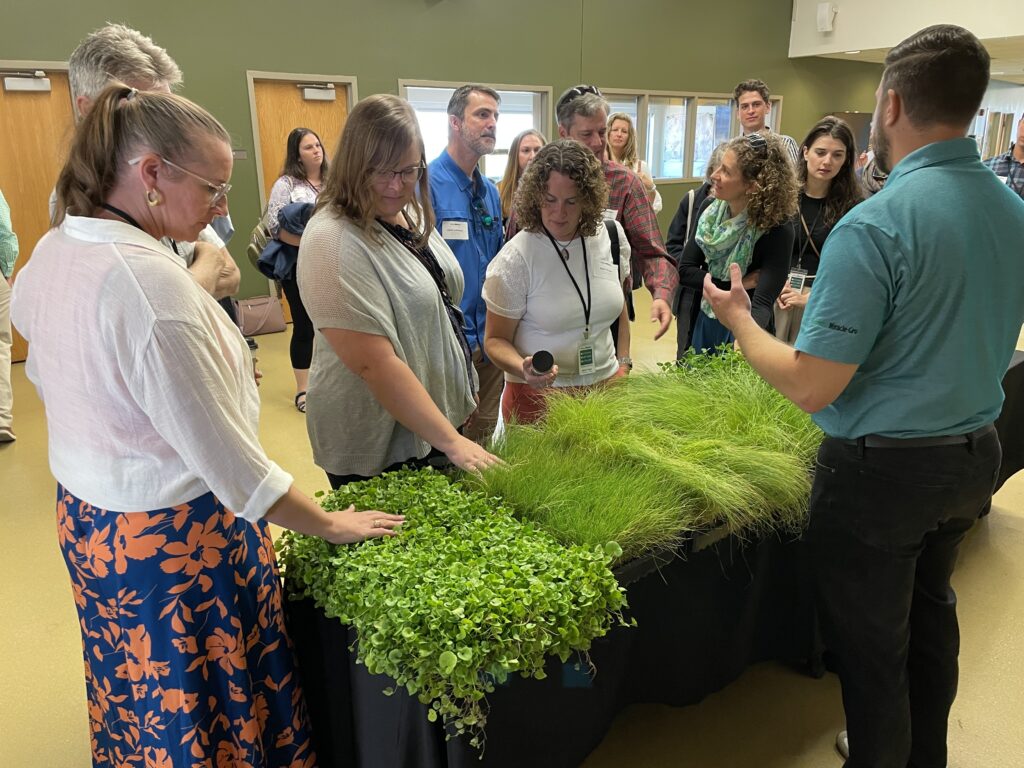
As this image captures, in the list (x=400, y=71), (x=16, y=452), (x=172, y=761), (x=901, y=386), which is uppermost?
(x=400, y=71)

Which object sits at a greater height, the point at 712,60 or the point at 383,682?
the point at 712,60

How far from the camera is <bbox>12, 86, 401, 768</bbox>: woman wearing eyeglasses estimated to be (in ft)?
3.55

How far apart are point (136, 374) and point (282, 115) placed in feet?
20.3

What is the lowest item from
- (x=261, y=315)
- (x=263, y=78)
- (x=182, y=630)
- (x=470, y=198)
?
(x=261, y=315)

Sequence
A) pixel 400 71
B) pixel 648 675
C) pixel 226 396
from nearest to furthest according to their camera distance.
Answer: pixel 226 396 < pixel 648 675 < pixel 400 71

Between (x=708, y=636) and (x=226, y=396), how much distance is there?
1337mm

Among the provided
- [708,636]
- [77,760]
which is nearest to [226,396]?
[708,636]

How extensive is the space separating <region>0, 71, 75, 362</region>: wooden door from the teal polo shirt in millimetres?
5691

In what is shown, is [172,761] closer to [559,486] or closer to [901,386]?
[559,486]

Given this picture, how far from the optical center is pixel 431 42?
7.11 meters

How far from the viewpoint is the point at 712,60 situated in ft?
31.7

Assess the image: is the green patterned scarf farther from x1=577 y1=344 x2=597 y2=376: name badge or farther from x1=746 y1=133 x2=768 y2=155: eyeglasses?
x1=577 y1=344 x2=597 y2=376: name badge

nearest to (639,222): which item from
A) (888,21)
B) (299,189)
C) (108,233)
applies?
(108,233)

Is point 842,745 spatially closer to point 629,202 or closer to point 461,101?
point 629,202
